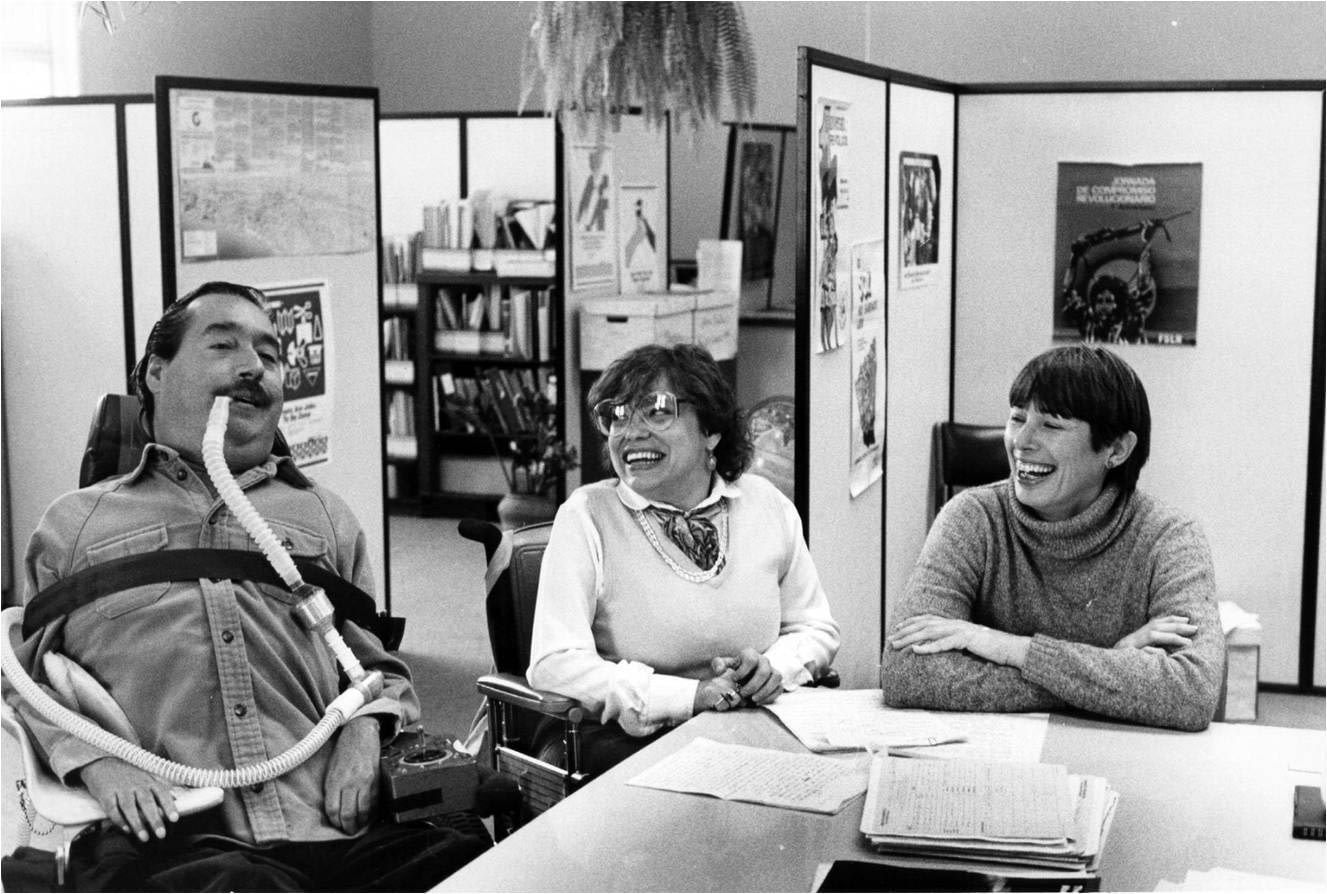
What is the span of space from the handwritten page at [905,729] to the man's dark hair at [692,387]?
0.54 metres

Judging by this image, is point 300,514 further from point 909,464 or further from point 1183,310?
point 1183,310

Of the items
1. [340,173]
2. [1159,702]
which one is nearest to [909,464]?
[340,173]

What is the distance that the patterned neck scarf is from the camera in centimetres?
287

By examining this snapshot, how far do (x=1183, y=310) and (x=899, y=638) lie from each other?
296 cm

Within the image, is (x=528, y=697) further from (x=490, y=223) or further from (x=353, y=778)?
(x=490, y=223)

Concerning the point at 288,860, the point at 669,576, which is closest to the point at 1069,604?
the point at 669,576

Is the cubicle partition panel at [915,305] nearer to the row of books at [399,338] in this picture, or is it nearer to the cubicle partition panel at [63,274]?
the cubicle partition panel at [63,274]

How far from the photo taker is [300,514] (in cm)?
243

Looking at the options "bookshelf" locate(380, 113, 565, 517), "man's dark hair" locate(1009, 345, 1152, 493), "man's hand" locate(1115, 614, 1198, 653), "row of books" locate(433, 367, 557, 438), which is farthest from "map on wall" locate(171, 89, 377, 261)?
"row of books" locate(433, 367, 557, 438)

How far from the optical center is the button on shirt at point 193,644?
225 cm

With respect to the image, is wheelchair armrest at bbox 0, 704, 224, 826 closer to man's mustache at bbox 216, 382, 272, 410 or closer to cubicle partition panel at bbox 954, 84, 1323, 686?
man's mustache at bbox 216, 382, 272, 410

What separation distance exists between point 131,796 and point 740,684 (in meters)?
1.04

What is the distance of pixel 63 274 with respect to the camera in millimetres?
4941

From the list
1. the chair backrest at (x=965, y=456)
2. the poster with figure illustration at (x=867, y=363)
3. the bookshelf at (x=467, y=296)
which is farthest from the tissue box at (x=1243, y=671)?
the bookshelf at (x=467, y=296)
